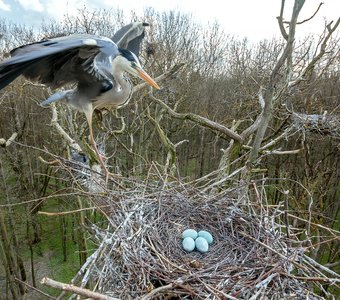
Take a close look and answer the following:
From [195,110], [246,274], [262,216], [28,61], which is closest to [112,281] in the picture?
[246,274]

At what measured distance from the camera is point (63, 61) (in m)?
2.26

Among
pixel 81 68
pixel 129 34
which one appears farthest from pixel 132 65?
pixel 129 34

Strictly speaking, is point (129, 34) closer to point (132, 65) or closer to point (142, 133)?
point (132, 65)

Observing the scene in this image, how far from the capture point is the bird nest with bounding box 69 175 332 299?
1.58 metres

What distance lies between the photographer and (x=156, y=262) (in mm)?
1806

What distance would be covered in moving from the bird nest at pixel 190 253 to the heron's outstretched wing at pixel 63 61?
0.90 meters

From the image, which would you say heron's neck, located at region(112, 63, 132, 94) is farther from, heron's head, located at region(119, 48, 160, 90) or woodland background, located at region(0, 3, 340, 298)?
woodland background, located at region(0, 3, 340, 298)

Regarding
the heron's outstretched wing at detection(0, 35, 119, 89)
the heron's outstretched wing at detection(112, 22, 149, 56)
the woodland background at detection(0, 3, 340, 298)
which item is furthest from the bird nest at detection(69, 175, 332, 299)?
the woodland background at detection(0, 3, 340, 298)

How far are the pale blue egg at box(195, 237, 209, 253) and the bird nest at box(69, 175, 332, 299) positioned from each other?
4cm

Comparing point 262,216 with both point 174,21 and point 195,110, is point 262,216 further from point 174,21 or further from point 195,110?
point 174,21

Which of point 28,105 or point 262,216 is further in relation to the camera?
point 28,105

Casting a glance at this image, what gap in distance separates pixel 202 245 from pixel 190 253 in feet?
0.31

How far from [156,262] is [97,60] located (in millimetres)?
1470

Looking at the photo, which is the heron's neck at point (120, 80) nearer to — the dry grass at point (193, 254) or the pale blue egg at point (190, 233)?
the dry grass at point (193, 254)
